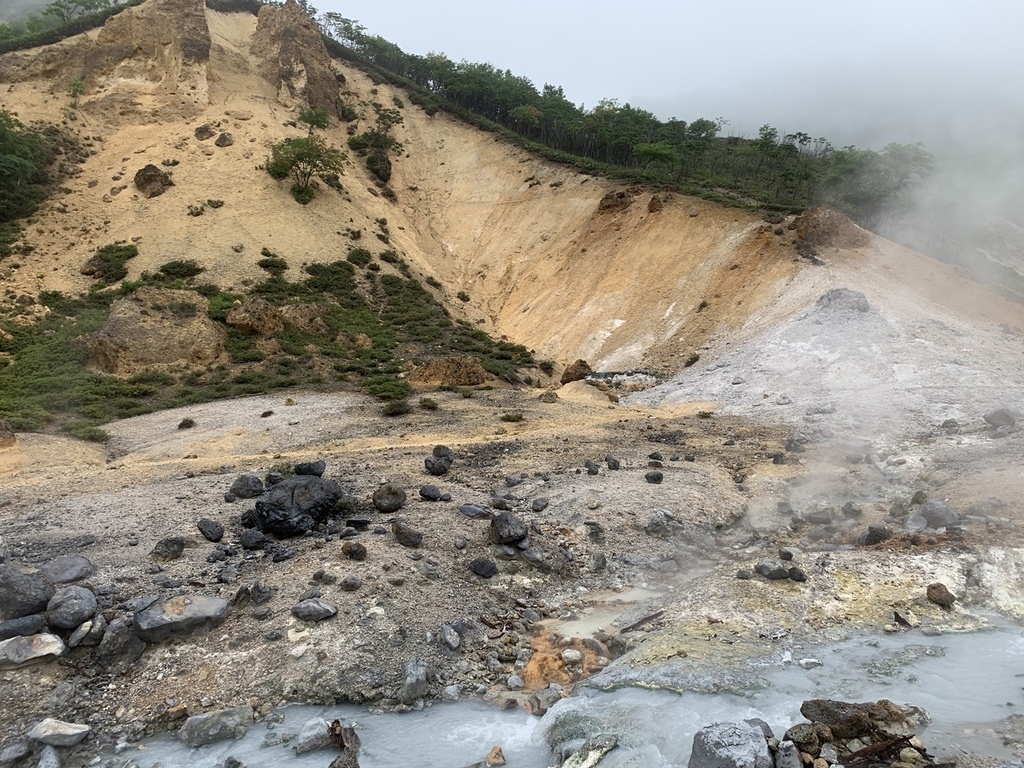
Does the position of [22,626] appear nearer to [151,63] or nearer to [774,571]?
[774,571]

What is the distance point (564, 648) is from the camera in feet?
25.7

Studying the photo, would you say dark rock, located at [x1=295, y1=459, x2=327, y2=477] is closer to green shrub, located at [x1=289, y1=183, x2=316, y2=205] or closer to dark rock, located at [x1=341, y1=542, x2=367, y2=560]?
dark rock, located at [x1=341, y1=542, x2=367, y2=560]

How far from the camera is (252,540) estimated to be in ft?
31.8

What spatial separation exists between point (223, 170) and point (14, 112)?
14073mm

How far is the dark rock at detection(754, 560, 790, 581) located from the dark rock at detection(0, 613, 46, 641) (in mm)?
9658

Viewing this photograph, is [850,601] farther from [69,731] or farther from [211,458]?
[211,458]

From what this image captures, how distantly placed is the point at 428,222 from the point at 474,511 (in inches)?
1669

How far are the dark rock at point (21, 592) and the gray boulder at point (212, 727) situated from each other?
273 cm

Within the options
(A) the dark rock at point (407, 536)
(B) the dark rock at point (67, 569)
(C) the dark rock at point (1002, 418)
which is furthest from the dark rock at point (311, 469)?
(C) the dark rock at point (1002, 418)

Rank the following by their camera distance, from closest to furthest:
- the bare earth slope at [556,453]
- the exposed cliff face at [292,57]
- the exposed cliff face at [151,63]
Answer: the bare earth slope at [556,453] → the exposed cliff face at [151,63] → the exposed cliff face at [292,57]

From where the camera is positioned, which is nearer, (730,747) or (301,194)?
(730,747)

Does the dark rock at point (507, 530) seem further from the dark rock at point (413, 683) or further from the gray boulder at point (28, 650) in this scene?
the gray boulder at point (28, 650)

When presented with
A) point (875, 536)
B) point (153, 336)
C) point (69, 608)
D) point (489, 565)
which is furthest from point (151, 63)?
point (875, 536)

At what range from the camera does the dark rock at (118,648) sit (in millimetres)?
6919
